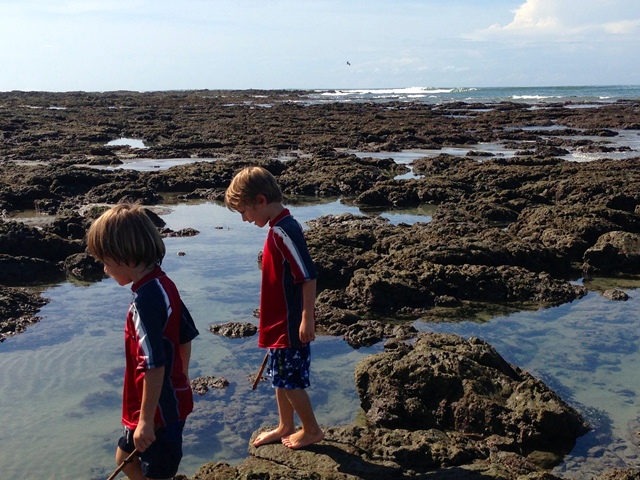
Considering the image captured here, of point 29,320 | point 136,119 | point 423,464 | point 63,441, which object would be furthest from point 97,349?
point 136,119

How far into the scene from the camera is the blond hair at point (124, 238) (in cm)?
292

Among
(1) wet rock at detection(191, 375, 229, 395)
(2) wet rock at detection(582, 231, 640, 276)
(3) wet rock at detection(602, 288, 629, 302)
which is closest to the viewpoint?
(1) wet rock at detection(191, 375, 229, 395)

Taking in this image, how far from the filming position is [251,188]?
3893mm

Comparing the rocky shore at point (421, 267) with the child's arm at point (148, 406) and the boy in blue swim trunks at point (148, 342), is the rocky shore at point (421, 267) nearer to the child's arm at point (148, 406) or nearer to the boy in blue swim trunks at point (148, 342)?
the boy in blue swim trunks at point (148, 342)

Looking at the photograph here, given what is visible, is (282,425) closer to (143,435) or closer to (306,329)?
(306,329)

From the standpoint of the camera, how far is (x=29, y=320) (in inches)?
271

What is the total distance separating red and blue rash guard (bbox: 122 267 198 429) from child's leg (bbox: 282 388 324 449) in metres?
0.95

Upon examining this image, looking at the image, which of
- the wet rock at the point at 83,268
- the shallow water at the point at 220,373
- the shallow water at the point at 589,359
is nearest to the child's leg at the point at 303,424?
the shallow water at the point at 220,373

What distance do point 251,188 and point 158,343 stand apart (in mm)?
1241

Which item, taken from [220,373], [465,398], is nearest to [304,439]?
[465,398]

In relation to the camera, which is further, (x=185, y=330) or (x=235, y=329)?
(x=235, y=329)

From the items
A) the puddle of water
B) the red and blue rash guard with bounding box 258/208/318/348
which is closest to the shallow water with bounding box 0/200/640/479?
the red and blue rash guard with bounding box 258/208/318/348

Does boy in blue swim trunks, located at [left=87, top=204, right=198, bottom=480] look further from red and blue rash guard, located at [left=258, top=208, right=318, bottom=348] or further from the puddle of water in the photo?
the puddle of water

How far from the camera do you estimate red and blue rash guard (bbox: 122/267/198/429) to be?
2.91 m
